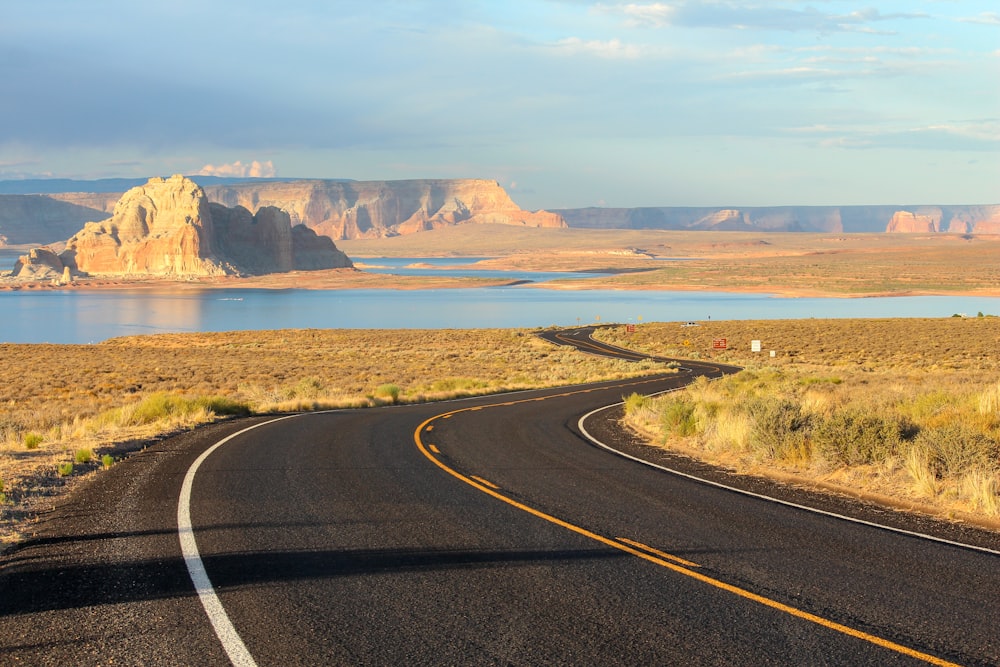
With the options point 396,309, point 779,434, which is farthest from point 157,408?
point 396,309

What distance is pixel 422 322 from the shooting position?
352ft

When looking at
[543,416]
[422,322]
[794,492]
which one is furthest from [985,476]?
[422,322]

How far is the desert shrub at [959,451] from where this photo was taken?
34.5 feet

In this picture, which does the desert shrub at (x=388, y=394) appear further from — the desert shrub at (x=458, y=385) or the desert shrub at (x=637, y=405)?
the desert shrub at (x=637, y=405)

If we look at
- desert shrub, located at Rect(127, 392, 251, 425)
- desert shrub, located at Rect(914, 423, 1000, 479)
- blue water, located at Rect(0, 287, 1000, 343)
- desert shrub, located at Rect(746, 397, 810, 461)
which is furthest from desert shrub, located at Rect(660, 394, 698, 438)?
blue water, located at Rect(0, 287, 1000, 343)

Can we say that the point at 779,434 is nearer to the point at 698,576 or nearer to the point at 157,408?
the point at 698,576

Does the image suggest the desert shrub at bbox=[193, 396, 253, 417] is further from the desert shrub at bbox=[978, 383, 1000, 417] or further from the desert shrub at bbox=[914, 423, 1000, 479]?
the desert shrub at bbox=[978, 383, 1000, 417]

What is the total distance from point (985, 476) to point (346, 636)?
310 inches

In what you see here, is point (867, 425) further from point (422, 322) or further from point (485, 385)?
point (422, 322)

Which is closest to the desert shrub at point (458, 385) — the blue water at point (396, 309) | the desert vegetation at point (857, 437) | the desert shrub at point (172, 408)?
the desert vegetation at point (857, 437)

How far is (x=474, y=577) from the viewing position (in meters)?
6.72

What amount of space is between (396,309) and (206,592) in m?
126

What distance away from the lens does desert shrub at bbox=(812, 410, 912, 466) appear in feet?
38.8

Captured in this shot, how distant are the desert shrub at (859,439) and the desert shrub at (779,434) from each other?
0.31 metres
